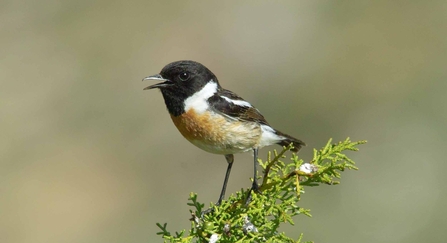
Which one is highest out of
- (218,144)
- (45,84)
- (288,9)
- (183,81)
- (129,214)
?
(288,9)

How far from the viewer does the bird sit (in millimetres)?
4754

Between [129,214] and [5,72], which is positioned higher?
[5,72]

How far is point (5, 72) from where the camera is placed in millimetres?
14055

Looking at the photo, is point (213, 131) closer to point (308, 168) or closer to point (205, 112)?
point (205, 112)

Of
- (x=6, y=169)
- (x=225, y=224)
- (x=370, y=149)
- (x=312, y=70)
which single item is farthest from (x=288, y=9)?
(x=225, y=224)

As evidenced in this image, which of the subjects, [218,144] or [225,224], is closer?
[225,224]

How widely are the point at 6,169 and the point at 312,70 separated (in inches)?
281

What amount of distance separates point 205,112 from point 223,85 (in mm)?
8512

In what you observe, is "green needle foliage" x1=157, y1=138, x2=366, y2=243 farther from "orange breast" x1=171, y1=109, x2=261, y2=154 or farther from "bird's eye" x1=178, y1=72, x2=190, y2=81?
"bird's eye" x1=178, y1=72, x2=190, y2=81

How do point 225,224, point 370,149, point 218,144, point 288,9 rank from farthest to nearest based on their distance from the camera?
point 288,9, point 370,149, point 218,144, point 225,224

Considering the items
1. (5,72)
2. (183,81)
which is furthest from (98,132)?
(183,81)

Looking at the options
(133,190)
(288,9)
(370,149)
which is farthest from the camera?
(288,9)

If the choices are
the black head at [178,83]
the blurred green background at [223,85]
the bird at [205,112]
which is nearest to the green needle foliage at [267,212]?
the bird at [205,112]

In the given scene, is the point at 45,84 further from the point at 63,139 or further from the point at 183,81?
the point at 183,81
